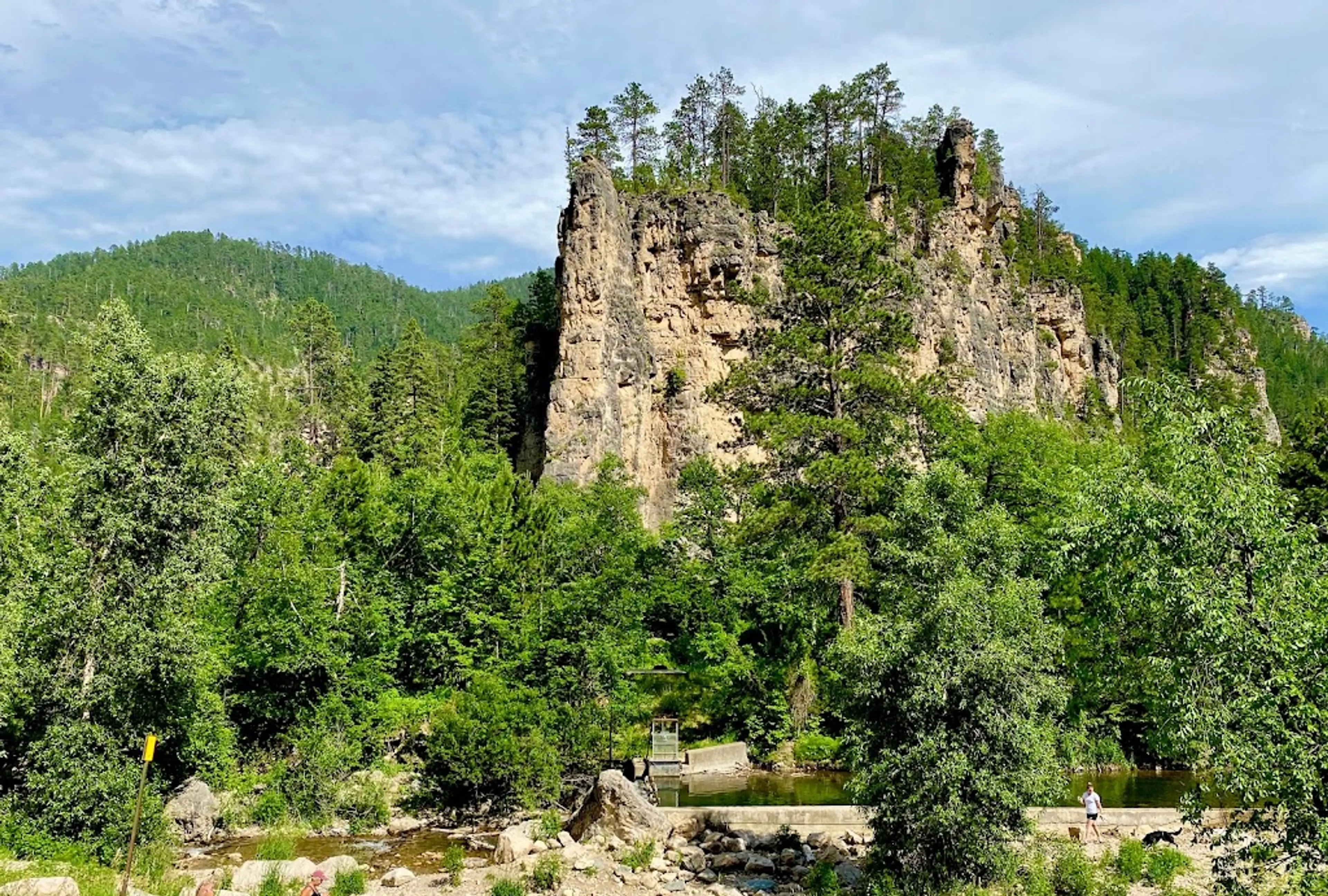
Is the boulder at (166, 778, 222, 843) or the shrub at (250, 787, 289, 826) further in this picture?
the shrub at (250, 787, 289, 826)

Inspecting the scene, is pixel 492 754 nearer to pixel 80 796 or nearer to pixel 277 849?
pixel 277 849

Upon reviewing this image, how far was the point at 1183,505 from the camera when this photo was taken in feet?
36.9

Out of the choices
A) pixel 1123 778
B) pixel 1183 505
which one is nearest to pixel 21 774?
pixel 1183 505

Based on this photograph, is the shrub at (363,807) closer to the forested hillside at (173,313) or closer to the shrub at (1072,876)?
the shrub at (1072,876)

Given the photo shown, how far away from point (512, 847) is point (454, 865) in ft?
4.89

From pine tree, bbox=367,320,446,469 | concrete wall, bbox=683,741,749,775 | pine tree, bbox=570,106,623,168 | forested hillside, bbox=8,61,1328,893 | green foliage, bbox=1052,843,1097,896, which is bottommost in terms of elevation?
concrete wall, bbox=683,741,749,775

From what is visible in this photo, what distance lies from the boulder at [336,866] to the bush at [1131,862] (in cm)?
1384

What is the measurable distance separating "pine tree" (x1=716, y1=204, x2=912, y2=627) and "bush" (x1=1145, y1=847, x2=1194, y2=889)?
399 inches

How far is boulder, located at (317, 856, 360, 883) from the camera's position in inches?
642

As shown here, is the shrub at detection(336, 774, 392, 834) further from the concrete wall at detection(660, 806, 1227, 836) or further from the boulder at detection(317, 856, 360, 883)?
the concrete wall at detection(660, 806, 1227, 836)

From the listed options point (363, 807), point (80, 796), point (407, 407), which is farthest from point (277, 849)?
point (407, 407)

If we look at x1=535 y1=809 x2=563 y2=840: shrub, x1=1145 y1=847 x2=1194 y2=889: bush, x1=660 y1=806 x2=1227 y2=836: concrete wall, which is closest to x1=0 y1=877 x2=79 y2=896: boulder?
x1=535 y1=809 x2=563 y2=840: shrub

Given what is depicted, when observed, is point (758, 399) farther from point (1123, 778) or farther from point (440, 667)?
point (1123, 778)

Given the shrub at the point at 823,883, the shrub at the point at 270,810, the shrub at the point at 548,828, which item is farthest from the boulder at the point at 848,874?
the shrub at the point at 270,810
